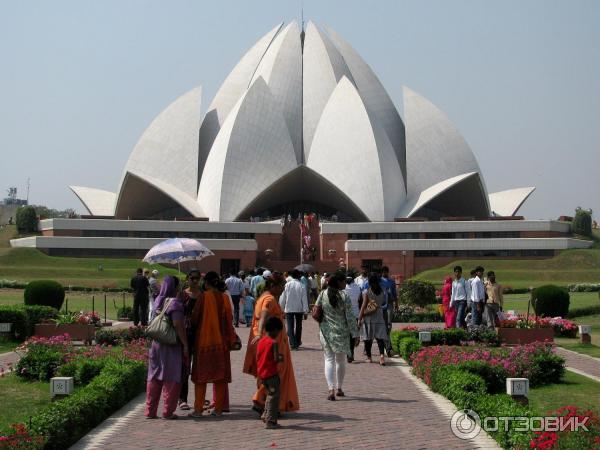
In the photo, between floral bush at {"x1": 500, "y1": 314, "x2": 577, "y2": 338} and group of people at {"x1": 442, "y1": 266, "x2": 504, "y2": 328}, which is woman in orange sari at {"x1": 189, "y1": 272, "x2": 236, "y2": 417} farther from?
group of people at {"x1": 442, "y1": 266, "x2": 504, "y2": 328}

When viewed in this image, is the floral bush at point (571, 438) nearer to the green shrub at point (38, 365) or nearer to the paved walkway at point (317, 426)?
the paved walkway at point (317, 426)

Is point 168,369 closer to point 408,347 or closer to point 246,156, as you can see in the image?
point 408,347

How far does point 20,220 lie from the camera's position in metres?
40.1

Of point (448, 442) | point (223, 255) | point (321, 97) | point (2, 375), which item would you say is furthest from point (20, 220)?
point (448, 442)

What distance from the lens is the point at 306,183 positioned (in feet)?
145

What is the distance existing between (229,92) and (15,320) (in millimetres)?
35140

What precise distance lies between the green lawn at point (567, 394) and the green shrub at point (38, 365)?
512 cm

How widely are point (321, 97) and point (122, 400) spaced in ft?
128

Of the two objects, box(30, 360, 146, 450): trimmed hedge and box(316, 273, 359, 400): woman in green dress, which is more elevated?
box(316, 273, 359, 400): woman in green dress

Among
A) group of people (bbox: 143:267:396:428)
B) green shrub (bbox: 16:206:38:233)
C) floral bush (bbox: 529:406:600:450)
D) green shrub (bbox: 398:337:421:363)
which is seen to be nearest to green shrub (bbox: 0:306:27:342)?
green shrub (bbox: 398:337:421:363)

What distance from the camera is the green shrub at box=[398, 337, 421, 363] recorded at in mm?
10906

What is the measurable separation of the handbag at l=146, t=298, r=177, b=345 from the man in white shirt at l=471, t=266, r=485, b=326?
7565mm

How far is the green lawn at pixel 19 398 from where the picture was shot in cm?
721

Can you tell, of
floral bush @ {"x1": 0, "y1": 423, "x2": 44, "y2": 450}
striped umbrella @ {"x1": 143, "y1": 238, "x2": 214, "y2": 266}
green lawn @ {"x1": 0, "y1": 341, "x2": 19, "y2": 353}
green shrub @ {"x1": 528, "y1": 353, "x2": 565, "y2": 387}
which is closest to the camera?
floral bush @ {"x1": 0, "y1": 423, "x2": 44, "y2": 450}
